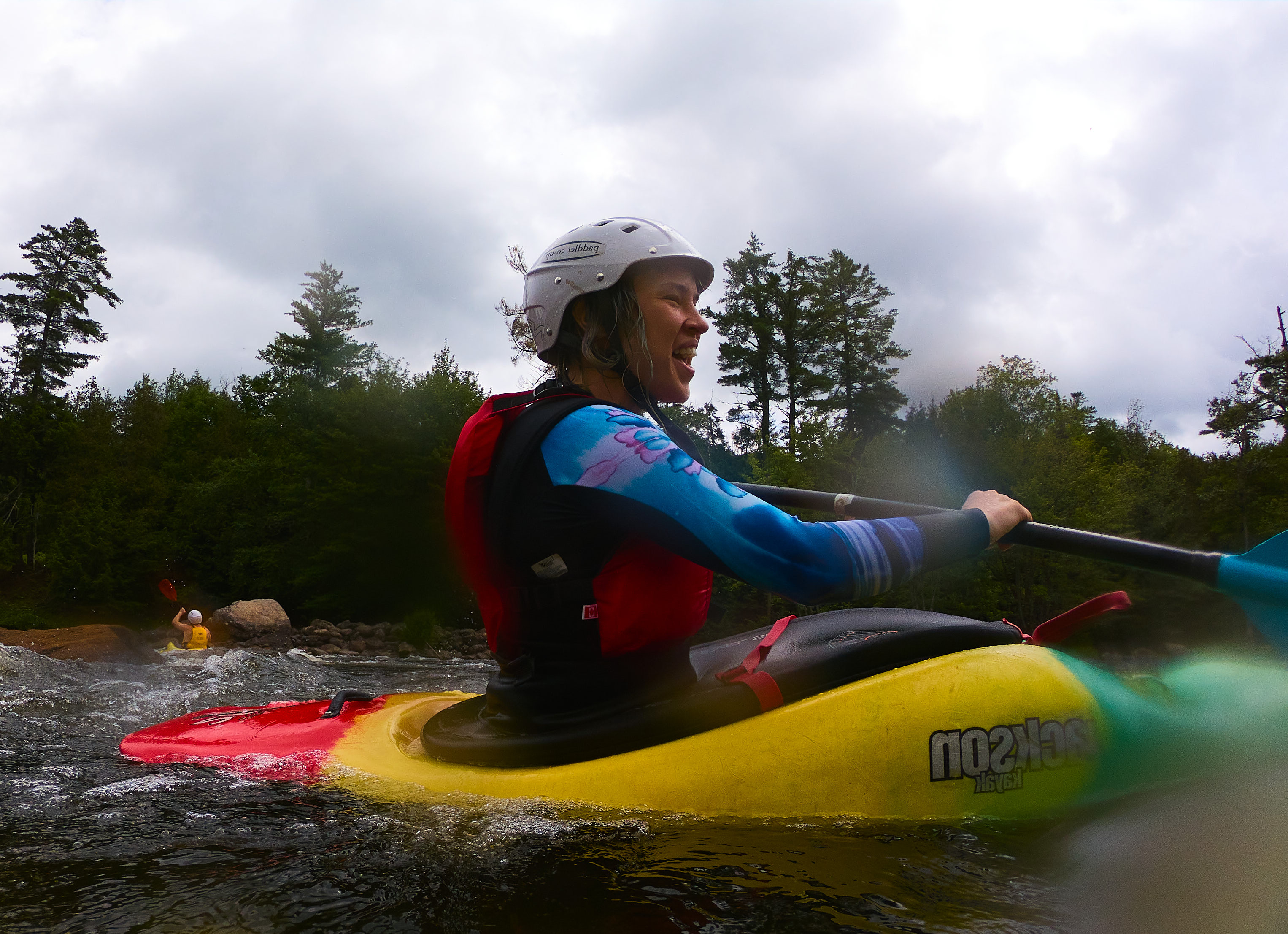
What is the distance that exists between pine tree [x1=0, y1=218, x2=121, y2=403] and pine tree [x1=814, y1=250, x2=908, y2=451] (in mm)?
32294

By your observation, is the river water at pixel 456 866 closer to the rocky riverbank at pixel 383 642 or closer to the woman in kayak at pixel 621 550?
the woman in kayak at pixel 621 550

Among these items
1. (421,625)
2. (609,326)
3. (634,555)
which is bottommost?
(421,625)

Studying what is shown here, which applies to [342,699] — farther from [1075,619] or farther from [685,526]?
[1075,619]

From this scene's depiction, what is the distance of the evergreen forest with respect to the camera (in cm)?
1900

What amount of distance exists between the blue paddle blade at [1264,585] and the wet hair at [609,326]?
1.63 metres

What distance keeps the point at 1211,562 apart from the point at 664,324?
1.60 metres

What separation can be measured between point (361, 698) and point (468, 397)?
2368 cm

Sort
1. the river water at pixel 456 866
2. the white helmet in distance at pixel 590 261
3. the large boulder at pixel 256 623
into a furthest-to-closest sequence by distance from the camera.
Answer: the large boulder at pixel 256 623, the white helmet in distance at pixel 590 261, the river water at pixel 456 866

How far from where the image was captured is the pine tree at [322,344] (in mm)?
38875

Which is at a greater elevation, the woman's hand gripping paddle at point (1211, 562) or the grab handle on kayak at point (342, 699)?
the woman's hand gripping paddle at point (1211, 562)

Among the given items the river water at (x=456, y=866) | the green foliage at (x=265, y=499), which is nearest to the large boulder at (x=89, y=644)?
the green foliage at (x=265, y=499)

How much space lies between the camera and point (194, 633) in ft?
46.6

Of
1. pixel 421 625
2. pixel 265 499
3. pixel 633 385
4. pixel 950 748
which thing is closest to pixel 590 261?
pixel 633 385

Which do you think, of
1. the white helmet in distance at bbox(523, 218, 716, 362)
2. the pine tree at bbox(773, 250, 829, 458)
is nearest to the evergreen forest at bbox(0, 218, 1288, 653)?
the pine tree at bbox(773, 250, 829, 458)
